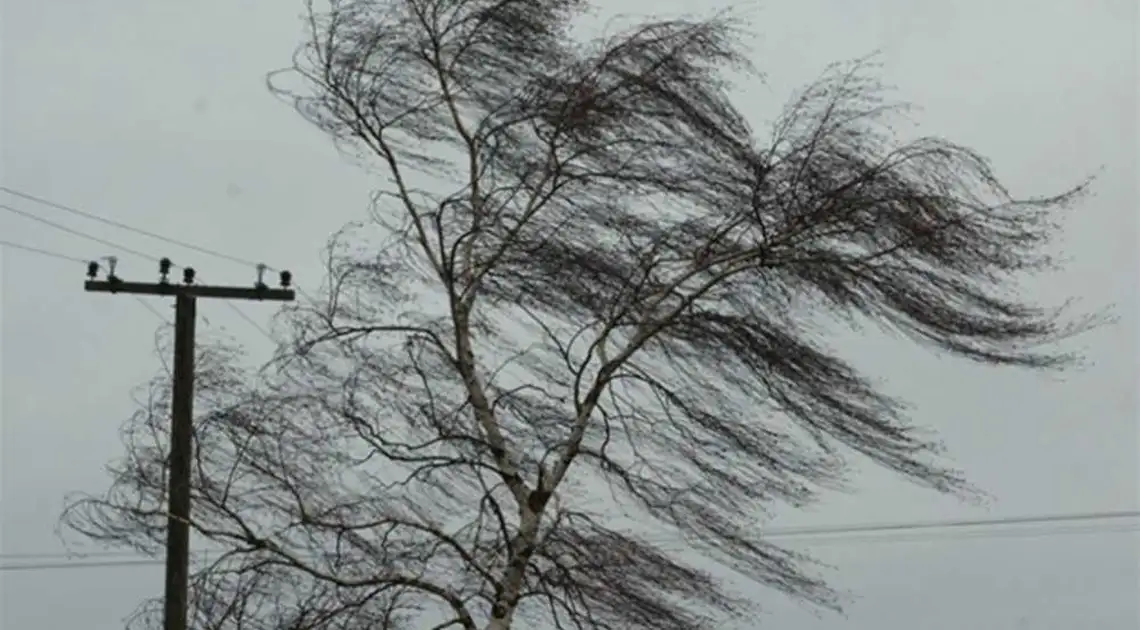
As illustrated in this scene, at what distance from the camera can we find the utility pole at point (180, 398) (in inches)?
625

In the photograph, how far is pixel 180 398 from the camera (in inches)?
684

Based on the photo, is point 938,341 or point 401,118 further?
point 401,118

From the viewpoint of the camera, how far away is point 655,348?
14578 mm

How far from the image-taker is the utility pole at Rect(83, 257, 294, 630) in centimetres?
1588

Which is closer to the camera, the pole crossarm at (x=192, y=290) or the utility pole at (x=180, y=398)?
the utility pole at (x=180, y=398)

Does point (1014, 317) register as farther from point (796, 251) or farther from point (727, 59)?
point (727, 59)

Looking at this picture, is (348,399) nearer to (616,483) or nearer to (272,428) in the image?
(272,428)

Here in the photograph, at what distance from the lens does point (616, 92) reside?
47.3ft

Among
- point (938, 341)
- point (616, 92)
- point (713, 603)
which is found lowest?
point (713, 603)

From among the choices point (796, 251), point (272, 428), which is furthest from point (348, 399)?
point (796, 251)

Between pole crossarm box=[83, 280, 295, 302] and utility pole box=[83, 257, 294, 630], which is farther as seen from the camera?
pole crossarm box=[83, 280, 295, 302]

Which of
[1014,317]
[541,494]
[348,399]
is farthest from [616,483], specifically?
[1014,317]

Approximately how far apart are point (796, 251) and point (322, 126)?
3.25m

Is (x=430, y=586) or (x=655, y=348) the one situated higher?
(x=655, y=348)
